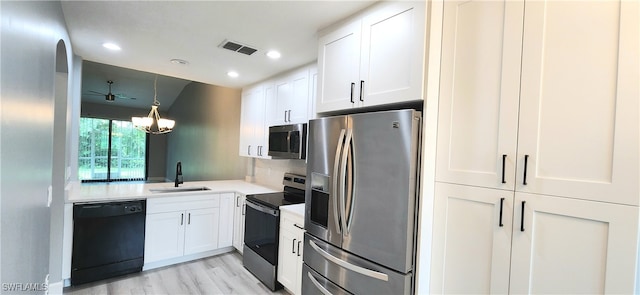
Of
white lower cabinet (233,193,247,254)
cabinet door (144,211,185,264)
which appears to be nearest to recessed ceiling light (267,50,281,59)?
white lower cabinet (233,193,247,254)

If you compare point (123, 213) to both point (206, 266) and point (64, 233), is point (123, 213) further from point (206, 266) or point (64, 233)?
point (206, 266)

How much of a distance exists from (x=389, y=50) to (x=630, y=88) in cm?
104

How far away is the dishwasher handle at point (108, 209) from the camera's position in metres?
2.63

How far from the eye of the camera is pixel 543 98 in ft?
4.06

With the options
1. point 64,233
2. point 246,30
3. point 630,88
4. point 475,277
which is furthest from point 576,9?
point 64,233

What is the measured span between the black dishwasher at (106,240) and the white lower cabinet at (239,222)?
39.5 inches

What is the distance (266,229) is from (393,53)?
2026mm

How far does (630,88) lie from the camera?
3.43 ft

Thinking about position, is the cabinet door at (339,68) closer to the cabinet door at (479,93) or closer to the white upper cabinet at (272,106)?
the cabinet door at (479,93)

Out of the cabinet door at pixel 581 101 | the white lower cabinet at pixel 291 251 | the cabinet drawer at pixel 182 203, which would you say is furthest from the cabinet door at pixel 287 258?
the cabinet door at pixel 581 101

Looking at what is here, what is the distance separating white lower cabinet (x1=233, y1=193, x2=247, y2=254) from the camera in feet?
11.2

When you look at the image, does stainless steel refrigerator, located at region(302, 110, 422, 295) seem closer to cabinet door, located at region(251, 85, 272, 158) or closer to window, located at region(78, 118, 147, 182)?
cabinet door, located at region(251, 85, 272, 158)

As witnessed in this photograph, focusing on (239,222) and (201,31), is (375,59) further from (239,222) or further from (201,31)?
(239,222)

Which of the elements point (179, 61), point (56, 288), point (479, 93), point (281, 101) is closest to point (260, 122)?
point (281, 101)
